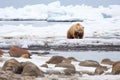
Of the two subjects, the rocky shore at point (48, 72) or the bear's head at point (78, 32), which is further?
the bear's head at point (78, 32)

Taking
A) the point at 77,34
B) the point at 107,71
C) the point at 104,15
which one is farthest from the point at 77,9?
the point at 107,71

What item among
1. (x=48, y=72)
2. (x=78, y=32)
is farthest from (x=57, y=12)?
(x=48, y=72)

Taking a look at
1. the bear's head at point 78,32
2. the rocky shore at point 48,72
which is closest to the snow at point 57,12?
the bear's head at point 78,32

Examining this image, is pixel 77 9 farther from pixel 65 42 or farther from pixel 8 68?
pixel 8 68

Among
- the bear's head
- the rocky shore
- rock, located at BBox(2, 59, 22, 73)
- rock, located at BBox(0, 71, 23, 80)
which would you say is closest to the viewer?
rock, located at BBox(0, 71, 23, 80)

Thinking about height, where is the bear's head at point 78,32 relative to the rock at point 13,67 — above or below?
below

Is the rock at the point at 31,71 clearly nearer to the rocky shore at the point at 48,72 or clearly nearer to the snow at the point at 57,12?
the rocky shore at the point at 48,72

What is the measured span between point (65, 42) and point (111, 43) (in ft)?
9.66

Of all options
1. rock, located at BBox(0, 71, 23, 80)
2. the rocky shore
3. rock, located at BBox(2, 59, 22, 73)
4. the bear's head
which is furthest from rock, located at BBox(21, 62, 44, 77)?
the bear's head

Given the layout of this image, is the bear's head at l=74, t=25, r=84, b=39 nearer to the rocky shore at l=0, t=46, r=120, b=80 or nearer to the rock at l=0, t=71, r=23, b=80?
the rocky shore at l=0, t=46, r=120, b=80

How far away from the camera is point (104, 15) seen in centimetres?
7031

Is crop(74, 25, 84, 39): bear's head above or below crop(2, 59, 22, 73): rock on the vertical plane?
below

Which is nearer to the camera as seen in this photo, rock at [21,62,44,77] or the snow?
rock at [21,62,44,77]

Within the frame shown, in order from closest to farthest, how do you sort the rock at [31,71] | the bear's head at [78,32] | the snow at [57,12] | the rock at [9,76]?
the rock at [9,76], the rock at [31,71], the bear's head at [78,32], the snow at [57,12]
